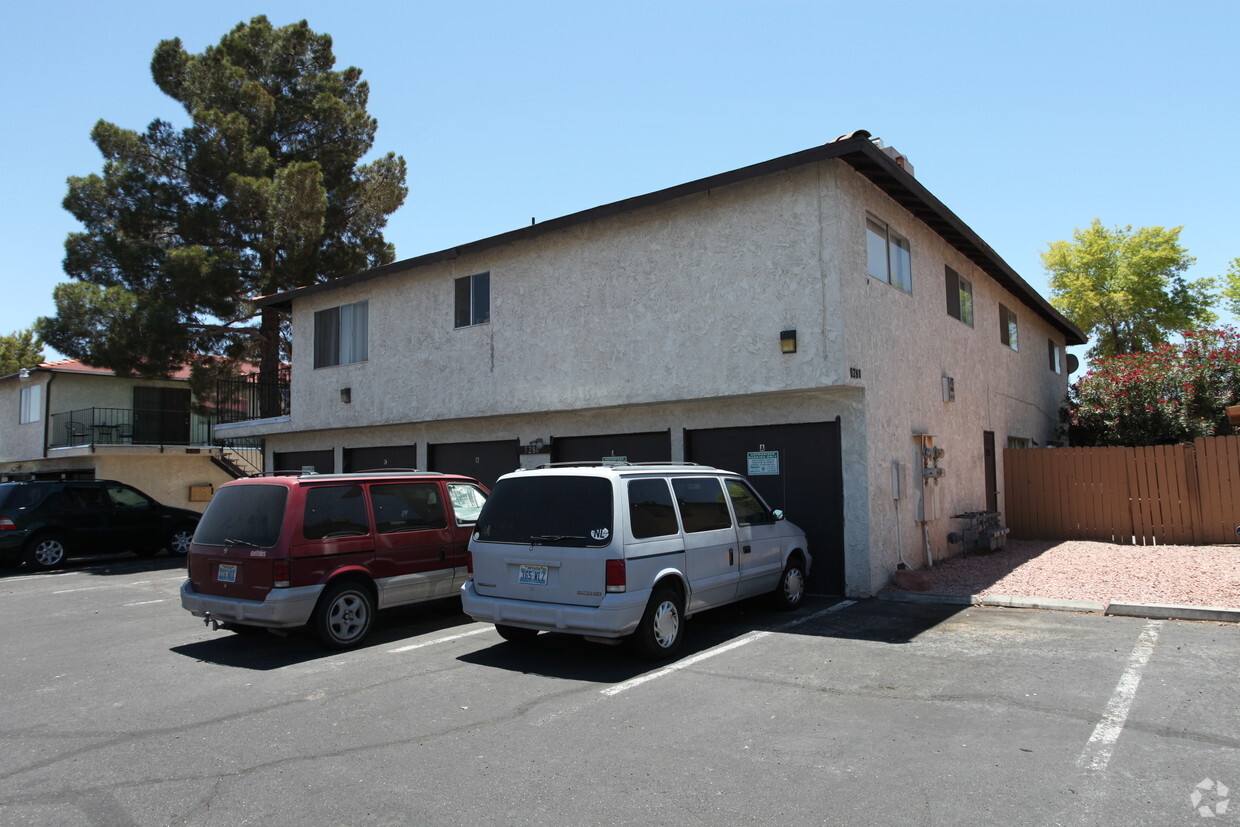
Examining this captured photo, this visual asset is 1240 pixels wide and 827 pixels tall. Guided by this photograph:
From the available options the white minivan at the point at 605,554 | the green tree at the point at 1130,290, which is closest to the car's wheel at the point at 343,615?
the white minivan at the point at 605,554

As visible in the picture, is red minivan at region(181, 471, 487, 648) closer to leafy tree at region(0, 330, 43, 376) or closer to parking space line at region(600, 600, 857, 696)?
parking space line at region(600, 600, 857, 696)

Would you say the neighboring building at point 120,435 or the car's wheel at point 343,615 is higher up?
the neighboring building at point 120,435

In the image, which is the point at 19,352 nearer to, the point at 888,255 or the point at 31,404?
the point at 31,404

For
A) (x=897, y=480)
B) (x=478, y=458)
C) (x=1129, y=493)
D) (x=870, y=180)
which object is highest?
(x=870, y=180)

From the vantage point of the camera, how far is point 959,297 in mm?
14703

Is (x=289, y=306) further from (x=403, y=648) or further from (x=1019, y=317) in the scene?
(x=1019, y=317)

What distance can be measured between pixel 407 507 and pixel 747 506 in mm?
3798

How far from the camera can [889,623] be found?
872 cm

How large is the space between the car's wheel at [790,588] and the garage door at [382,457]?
8.97 m

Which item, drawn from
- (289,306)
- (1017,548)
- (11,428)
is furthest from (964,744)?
(11,428)

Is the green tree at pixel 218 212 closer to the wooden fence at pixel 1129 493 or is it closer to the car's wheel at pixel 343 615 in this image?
the car's wheel at pixel 343 615

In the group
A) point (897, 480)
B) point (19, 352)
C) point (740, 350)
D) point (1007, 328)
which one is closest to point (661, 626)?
point (740, 350)

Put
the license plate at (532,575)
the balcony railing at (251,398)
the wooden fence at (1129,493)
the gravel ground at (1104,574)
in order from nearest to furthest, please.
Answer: the license plate at (532,575) < the gravel ground at (1104,574) < the wooden fence at (1129,493) < the balcony railing at (251,398)

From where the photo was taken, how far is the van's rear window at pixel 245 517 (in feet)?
25.2
